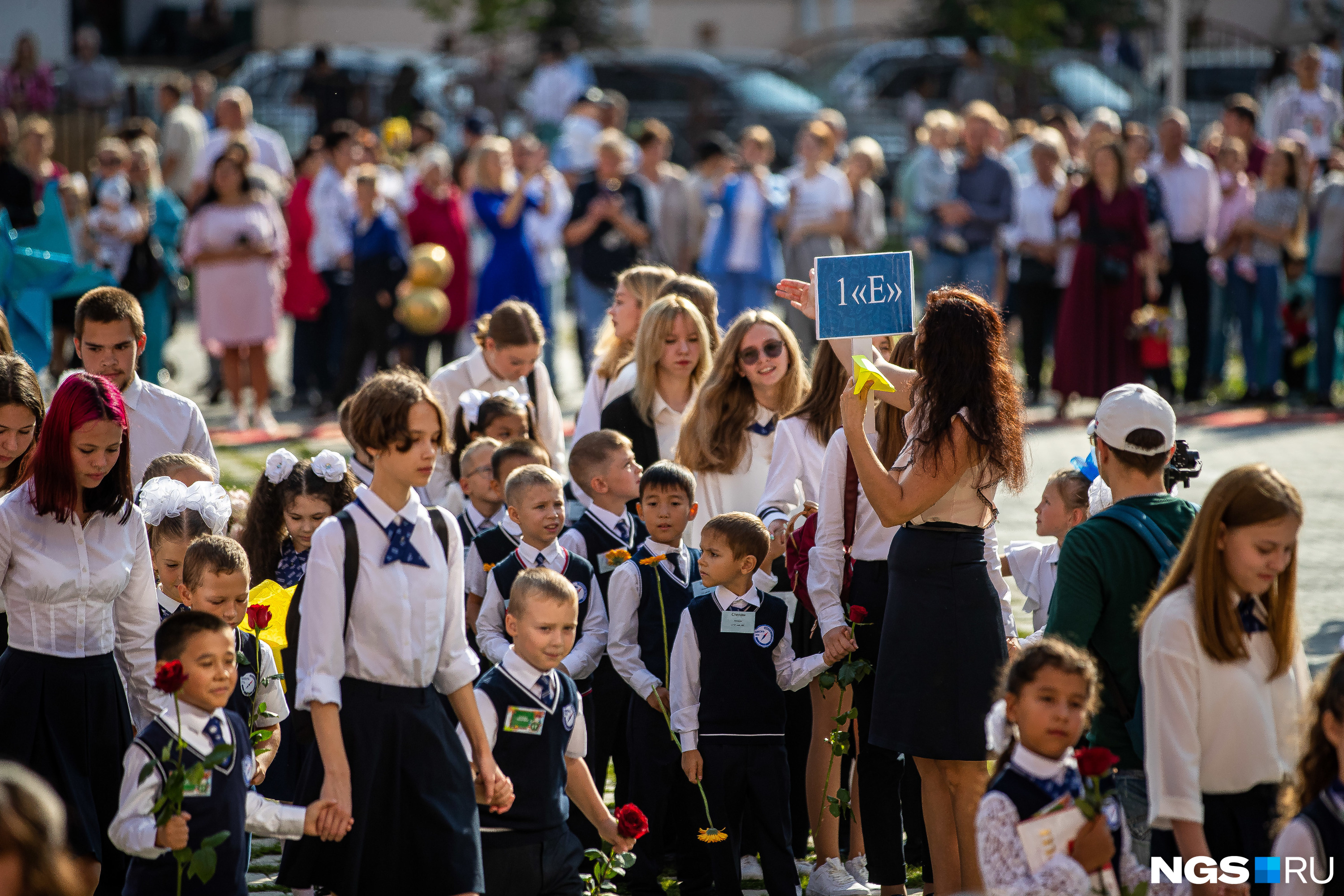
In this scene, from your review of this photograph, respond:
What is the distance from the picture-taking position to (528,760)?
4777mm

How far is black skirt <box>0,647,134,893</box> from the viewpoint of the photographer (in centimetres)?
471

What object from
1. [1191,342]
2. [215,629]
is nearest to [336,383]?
[1191,342]

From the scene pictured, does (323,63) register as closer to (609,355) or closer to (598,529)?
(609,355)

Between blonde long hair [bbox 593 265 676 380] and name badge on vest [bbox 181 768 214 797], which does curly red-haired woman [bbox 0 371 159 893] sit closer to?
name badge on vest [bbox 181 768 214 797]

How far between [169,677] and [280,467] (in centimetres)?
184

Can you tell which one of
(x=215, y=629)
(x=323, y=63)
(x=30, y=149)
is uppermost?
(x=323, y=63)

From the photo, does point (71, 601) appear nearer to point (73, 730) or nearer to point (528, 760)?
point (73, 730)

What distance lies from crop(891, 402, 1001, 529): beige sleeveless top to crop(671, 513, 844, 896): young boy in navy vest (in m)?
0.65

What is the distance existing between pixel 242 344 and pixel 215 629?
30.4 feet

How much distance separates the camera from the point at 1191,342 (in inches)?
578

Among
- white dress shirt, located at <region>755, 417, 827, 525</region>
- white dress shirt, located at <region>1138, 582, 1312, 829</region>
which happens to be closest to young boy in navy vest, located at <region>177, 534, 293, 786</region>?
white dress shirt, located at <region>755, 417, 827, 525</region>

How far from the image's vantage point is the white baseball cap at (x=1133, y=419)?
4520 millimetres

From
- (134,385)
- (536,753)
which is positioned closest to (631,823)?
(536,753)

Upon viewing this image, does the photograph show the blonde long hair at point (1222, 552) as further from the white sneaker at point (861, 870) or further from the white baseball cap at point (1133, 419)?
the white sneaker at point (861, 870)
